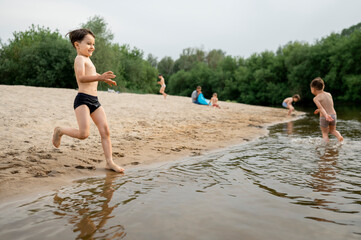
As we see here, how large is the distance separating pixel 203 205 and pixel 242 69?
180ft

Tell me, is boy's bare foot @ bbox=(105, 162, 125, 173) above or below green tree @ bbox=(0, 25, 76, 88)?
below

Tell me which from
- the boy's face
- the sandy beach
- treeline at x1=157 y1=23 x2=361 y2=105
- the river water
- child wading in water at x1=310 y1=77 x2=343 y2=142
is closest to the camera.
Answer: the river water

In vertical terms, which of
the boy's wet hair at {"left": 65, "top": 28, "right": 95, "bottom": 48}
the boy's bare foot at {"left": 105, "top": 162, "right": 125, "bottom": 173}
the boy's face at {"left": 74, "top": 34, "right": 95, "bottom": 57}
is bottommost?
the boy's bare foot at {"left": 105, "top": 162, "right": 125, "bottom": 173}

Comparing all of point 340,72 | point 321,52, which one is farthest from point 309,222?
point 321,52

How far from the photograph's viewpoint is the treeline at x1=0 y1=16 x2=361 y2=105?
108 feet

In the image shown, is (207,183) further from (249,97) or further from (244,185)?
(249,97)

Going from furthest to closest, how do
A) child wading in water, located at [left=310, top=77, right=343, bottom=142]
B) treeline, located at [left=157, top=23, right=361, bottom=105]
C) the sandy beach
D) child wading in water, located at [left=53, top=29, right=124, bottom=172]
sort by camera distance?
1. treeline, located at [left=157, top=23, right=361, bottom=105]
2. child wading in water, located at [left=310, top=77, right=343, bottom=142]
3. child wading in water, located at [left=53, top=29, right=124, bottom=172]
4. the sandy beach

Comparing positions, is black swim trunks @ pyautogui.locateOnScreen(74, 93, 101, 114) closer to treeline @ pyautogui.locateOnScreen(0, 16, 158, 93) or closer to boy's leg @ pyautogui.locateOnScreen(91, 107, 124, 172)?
boy's leg @ pyautogui.locateOnScreen(91, 107, 124, 172)

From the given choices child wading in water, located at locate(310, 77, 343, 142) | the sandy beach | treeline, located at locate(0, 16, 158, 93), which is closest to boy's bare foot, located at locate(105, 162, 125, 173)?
the sandy beach

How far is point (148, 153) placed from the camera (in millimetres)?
4918

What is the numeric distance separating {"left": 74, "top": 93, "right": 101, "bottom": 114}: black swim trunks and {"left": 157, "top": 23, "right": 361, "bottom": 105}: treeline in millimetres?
34085

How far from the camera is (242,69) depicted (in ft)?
180

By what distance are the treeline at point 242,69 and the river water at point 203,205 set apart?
31.8 metres

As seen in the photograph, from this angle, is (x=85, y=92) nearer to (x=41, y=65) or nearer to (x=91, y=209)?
(x=91, y=209)
